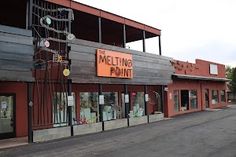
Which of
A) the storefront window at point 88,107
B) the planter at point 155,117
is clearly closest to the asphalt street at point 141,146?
the storefront window at point 88,107

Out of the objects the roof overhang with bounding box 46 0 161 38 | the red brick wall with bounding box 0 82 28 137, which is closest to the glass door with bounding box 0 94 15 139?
the red brick wall with bounding box 0 82 28 137

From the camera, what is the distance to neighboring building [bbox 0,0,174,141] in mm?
17234

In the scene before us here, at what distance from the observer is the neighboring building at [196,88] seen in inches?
1342

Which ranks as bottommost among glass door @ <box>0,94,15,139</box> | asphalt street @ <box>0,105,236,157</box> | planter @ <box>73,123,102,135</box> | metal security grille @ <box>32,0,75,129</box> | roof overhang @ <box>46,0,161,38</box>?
asphalt street @ <box>0,105,236,157</box>

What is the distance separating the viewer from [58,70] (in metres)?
20.0

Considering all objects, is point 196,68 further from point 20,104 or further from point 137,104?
point 20,104

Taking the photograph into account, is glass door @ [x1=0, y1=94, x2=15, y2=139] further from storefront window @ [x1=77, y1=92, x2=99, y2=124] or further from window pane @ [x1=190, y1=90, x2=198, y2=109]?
window pane @ [x1=190, y1=90, x2=198, y2=109]

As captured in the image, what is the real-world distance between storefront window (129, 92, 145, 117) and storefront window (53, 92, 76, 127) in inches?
315

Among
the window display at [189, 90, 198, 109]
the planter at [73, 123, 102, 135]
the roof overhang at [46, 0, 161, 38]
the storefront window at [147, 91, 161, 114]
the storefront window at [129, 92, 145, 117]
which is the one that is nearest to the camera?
the planter at [73, 123, 102, 135]

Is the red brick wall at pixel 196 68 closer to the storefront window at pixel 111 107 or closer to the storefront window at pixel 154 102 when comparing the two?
the storefront window at pixel 154 102

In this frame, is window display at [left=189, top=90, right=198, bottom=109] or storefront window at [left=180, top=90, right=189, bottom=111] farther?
window display at [left=189, top=90, right=198, bottom=109]

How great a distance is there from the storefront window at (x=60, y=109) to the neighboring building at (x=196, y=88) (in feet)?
43.0

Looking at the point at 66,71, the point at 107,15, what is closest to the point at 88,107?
the point at 66,71

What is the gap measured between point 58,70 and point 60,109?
7.93 ft
